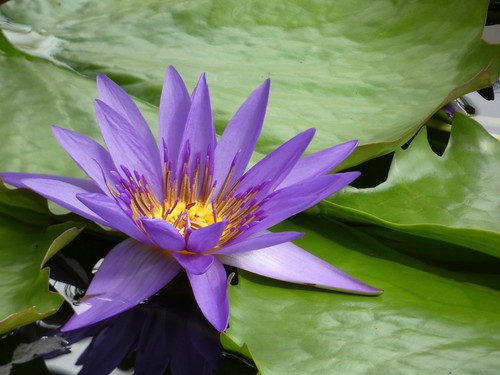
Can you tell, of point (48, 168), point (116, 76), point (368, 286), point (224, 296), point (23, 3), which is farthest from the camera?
point (23, 3)

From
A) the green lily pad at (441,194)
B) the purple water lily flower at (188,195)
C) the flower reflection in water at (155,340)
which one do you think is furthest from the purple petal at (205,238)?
the green lily pad at (441,194)

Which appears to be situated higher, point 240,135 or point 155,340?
point 240,135

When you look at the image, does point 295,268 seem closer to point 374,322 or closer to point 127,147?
point 374,322

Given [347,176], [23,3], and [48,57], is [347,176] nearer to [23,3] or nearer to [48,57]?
[48,57]

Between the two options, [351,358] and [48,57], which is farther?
[48,57]

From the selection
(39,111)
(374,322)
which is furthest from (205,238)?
(39,111)

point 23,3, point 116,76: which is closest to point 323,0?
point 116,76

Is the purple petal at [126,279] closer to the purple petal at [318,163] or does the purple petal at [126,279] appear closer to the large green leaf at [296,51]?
the purple petal at [318,163]
